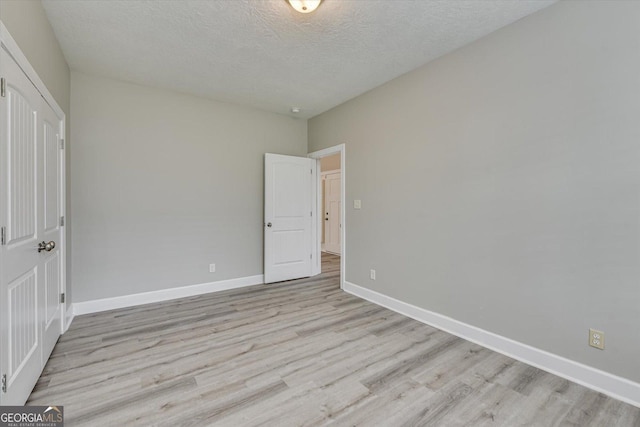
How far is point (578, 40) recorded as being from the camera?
6.17 feet

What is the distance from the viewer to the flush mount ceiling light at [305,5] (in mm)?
1885

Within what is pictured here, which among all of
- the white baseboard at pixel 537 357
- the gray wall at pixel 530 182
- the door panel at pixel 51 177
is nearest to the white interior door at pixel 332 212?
the gray wall at pixel 530 182

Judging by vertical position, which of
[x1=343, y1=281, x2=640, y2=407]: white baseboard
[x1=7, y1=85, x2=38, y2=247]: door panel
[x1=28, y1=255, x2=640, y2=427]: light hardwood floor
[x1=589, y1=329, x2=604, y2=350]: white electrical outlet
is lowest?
[x1=28, y1=255, x2=640, y2=427]: light hardwood floor

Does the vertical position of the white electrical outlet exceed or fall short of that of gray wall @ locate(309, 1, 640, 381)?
it falls short

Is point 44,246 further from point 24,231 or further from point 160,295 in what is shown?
point 160,295

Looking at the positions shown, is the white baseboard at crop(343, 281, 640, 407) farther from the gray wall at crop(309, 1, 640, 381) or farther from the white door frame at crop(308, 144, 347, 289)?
the white door frame at crop(308, 144, 347, 289)

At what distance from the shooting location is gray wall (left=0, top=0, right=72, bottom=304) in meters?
1.52

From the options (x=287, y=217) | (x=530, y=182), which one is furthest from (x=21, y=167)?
(x=530, y=182)

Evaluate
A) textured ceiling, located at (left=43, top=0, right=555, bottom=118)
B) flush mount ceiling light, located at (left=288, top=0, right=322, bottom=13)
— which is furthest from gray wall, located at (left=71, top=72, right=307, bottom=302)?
flush mount ceiling light, located at (left=288, top=0, right=322, bottom=13)

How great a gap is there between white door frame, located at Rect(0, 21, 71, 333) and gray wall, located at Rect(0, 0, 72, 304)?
0.23ft

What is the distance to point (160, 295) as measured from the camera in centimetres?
341

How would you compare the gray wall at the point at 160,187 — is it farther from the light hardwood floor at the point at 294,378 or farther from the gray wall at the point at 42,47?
the light hardwood floor at the point at 294,378

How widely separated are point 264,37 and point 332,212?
5.14 m

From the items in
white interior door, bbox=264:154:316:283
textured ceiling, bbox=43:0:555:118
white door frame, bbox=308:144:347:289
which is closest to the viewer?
Answer: textured ceiling, bbox=43:0:555:118
